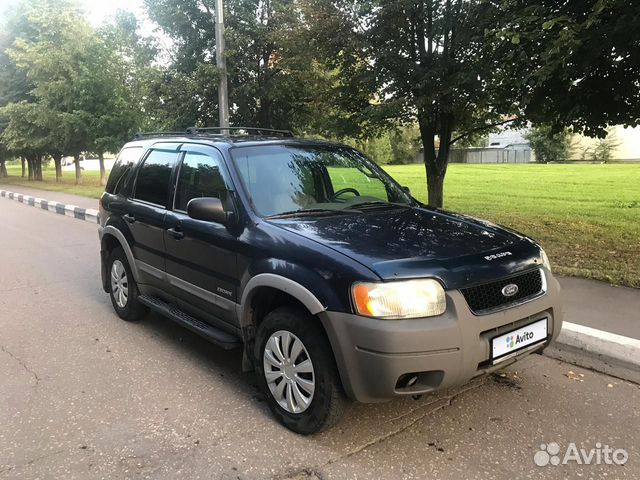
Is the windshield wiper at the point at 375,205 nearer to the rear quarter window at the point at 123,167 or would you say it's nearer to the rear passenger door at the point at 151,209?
the rear passenger door at the point at 151,209

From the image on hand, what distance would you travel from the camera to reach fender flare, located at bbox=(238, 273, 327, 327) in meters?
2.90

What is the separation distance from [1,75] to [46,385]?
30489 mm

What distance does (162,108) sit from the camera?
1463 cm

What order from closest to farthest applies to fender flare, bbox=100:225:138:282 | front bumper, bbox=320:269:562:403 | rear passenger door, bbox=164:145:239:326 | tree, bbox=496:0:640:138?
front bumper, bbox=320:269:562:403
rear passenger door, bbox=164:145:239:326
fender flare, bbox=100:225:138:282
tree, bbox=496:0:640:138

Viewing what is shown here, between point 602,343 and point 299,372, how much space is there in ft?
8.51

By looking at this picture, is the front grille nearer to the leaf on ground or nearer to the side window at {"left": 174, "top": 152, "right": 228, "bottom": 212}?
the leaf on ground

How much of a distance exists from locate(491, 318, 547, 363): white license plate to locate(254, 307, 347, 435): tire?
886 mm

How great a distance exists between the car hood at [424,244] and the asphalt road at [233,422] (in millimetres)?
952

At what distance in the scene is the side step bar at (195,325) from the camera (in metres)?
3.70

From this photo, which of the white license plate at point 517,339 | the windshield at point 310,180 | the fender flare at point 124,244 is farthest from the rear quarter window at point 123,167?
the white license plate at point 517,339

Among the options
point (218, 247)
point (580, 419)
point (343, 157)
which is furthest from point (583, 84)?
point (218, 247)

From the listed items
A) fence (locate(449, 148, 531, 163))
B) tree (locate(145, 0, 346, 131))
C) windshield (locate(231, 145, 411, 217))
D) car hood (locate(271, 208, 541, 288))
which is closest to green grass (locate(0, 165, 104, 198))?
tree (locate(145, 0, 346, 131))

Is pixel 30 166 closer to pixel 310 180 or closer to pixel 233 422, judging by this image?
pixel 310 180

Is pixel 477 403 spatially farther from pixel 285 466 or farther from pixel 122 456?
pixel 122 456
